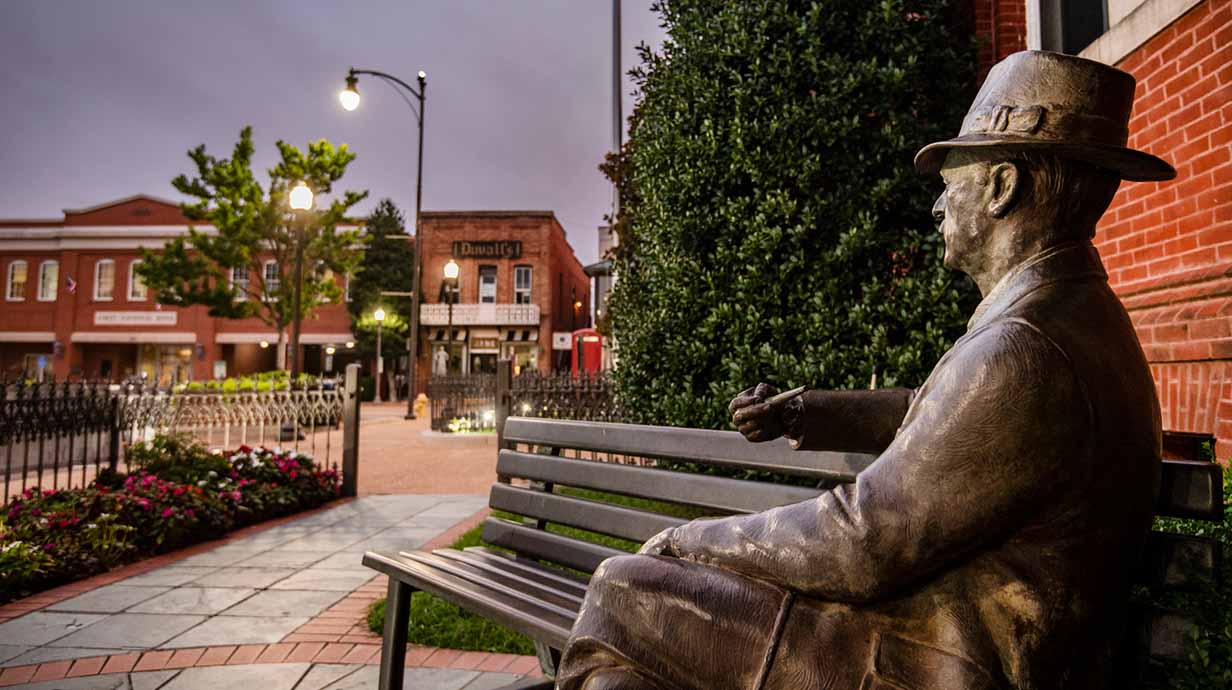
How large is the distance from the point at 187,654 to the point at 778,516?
11.6 feet

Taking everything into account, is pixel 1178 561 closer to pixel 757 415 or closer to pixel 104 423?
pixel 757 415

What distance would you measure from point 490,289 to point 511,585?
40.1m

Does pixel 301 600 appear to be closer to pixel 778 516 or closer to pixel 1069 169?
pixel 778 516

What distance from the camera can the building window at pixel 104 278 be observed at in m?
41.6

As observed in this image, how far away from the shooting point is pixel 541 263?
41.3 m

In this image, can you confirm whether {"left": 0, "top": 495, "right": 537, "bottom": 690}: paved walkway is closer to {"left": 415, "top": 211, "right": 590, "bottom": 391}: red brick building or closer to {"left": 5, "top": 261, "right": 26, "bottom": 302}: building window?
{"left": 415, "top": 211, "right": 590, "bottom": 391}: red brick building

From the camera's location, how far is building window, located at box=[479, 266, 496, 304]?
41500 mm

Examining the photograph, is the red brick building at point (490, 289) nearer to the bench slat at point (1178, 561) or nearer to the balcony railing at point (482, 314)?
the balcony railing at point (482, 314)

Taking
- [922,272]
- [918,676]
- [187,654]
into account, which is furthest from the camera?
[922,272]

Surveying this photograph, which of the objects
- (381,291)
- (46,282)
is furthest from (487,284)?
(46,282)

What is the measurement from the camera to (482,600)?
2084mm

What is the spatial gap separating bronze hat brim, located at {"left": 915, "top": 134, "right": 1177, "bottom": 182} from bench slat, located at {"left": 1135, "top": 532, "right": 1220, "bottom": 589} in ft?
2.20

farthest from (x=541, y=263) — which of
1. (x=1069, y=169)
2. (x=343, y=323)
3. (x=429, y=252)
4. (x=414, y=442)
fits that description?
(x=1069, y=169)

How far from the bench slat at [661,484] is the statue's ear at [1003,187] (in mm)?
820
